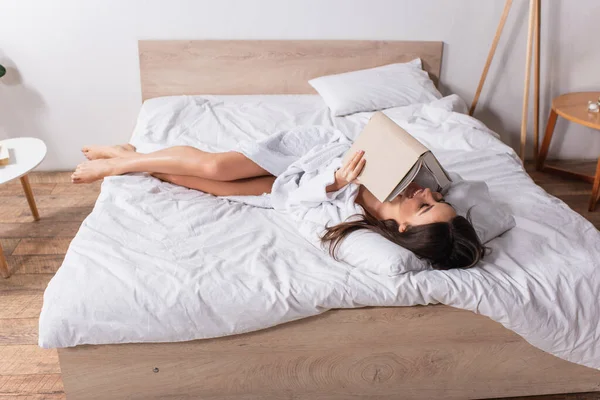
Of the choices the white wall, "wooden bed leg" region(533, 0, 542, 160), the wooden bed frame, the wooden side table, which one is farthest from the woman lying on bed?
"wooden bed leg" region(533, 0, 542, 160)

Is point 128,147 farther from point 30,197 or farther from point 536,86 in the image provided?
point 536,86

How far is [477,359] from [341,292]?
1.50ft

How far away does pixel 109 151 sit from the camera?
211cm

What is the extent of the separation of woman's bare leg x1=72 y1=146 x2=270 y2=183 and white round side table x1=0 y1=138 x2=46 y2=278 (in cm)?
27

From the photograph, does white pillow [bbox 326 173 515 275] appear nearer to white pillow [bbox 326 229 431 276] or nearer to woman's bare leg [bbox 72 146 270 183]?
white pillow [bbox 326 229 431 276]

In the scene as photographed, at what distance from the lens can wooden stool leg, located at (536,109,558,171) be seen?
276 cm

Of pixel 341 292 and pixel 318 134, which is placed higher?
pixel 318 134

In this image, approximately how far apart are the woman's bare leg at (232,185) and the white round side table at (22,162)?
0.62 meters

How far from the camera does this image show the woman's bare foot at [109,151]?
6.77 ft

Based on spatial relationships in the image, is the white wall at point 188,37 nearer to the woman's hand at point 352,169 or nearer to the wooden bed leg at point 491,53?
the wooden bed leg at point 491,53

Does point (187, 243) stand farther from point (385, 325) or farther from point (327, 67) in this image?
point (327, 67)

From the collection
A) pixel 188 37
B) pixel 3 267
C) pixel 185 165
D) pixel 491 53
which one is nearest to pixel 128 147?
pixel 185 165

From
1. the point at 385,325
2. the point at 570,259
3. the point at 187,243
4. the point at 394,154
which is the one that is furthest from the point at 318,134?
the point at 570,259

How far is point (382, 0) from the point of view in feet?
8.66
